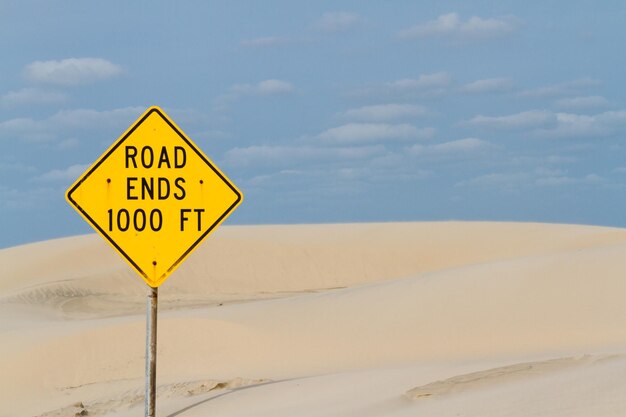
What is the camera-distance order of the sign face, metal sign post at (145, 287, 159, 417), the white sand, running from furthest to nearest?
the white sand
metal sign post at (145, 287, 159, 417)
the sign face

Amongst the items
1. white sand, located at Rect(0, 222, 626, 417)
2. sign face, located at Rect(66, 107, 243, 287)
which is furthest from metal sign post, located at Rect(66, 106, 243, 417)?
white sand, located at Rect(0, 222, 626, 417)

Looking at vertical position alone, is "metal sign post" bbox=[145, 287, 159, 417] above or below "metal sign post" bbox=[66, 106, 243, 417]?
below

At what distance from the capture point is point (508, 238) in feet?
134

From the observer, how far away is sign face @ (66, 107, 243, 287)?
7.70 meters

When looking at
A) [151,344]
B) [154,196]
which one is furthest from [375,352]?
[154,196]

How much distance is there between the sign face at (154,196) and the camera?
25.3 feet

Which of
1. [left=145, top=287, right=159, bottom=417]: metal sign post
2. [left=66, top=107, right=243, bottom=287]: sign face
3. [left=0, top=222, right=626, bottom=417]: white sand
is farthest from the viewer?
[left=0, top=222, right=626, bottom=417]: white sand

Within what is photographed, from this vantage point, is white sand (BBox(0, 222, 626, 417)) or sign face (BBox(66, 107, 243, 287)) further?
white sand (BBox(0, 222, 626, 417))

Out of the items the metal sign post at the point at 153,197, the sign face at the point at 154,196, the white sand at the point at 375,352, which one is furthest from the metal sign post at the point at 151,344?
the white sand at the point at 375,352

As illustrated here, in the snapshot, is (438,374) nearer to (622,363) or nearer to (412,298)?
(622,363)

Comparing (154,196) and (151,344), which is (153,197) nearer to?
(154,196)

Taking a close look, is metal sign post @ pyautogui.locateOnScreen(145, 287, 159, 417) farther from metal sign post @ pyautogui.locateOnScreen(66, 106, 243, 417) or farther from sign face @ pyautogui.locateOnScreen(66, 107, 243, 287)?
sign face @ pyautogui.locateOnScreen(66, 107, 243, 287)

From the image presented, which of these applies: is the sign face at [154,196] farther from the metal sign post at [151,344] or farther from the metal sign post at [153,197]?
the metal sign post at [151,344]

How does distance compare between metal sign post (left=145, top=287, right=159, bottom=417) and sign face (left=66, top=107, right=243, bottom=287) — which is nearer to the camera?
sign face (left=66, top=107, right=243, bottom=287)
